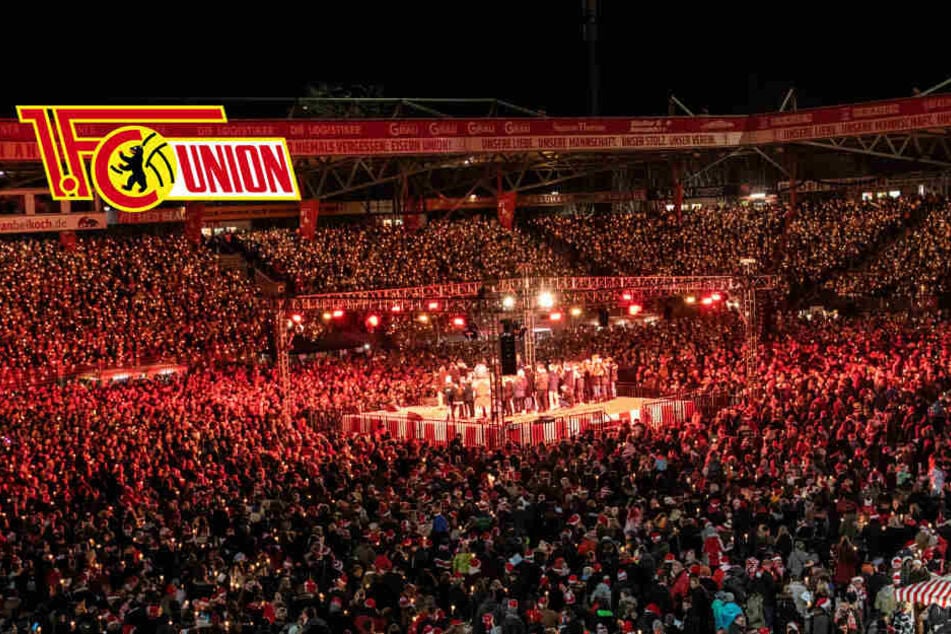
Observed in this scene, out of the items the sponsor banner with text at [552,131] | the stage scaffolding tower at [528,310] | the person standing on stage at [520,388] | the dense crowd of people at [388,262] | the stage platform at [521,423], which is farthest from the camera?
the dense crowd of people at [388,262]

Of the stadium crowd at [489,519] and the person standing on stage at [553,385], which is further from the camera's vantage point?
the person standing on stage at [553,385]

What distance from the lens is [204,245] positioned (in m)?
39.6

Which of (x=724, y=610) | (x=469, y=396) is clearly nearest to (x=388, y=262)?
(x=469, y=396)

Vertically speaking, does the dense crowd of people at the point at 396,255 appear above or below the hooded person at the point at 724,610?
above

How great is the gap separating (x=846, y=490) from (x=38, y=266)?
25.9m

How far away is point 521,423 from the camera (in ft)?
84.9

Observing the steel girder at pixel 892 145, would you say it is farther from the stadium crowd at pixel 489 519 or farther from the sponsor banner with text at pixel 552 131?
the stadium crowd at pixel 489 519

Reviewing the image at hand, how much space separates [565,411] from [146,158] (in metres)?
12.2

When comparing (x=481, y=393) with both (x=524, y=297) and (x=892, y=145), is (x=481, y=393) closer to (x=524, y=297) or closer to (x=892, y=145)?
(x=524, y=297)

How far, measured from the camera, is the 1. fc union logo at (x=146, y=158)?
99.5ft

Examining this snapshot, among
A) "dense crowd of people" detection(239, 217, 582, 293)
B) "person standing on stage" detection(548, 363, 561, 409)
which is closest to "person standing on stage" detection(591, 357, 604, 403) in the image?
"person standing on stage" detection(548, 363, 561, 409)

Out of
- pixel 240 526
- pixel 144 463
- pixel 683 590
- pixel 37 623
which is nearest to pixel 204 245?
pixel 144 463

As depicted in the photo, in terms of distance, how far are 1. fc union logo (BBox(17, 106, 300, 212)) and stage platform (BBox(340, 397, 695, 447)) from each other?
7998 millimetres

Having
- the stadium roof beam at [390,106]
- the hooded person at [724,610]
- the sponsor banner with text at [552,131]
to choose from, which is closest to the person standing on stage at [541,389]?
the sponsor banner with text at [552,131]
